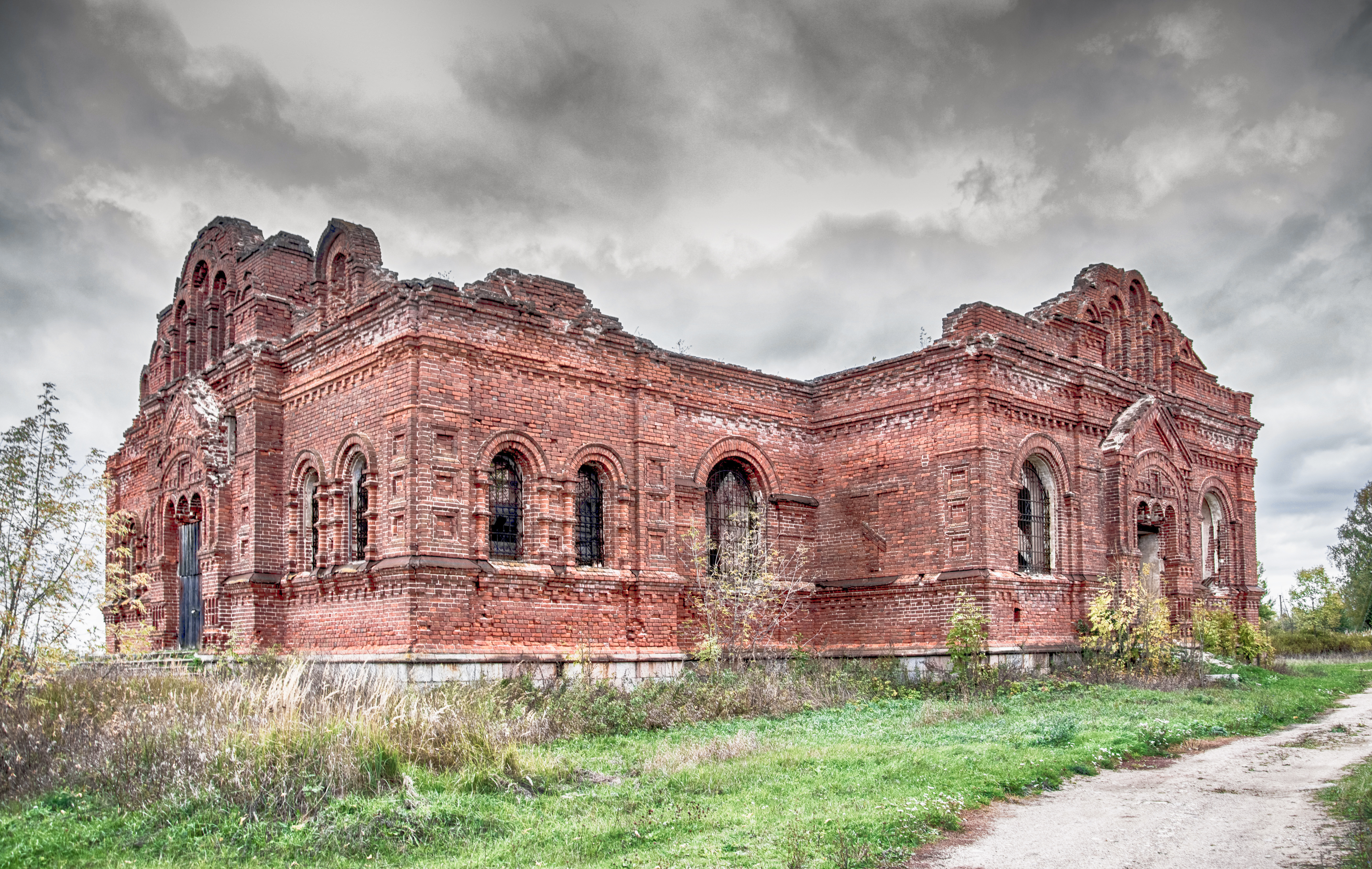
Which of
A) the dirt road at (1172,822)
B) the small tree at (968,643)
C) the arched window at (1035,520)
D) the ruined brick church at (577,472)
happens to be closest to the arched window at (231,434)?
the ruined brick church at (577,472)

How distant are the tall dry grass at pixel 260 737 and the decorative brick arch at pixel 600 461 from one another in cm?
441

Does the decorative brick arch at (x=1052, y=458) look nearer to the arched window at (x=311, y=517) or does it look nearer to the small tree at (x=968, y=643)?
the small tree at (x=968, y=643)

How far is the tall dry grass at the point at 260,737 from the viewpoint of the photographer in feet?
29.1

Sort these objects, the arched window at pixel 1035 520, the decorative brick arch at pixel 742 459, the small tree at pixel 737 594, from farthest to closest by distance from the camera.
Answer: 1. the arched window at pixel 1035 520
2. the decorative brick arch at pixel 742 459
3. the small tree at pixel 737 594

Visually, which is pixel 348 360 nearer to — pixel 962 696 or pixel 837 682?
pixel 837 682

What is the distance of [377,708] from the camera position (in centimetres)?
1014

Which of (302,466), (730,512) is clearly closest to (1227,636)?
(730,512)

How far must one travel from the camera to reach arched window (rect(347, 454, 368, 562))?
16.7 meters

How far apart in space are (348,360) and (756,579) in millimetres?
7447

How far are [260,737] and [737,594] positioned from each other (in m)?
9.90

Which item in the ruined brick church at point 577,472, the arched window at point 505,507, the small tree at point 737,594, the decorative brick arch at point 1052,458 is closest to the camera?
the ruined brick church at point 577,472

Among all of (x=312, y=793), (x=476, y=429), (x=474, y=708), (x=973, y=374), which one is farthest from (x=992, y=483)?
(x=312, y=793)

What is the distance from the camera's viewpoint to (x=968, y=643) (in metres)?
17.2

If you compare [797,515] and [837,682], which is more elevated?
[797,515]
